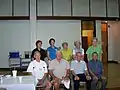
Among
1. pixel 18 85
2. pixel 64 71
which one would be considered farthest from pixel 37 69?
pixel 18 85

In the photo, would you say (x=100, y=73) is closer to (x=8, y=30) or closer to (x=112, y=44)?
(x=8, y=30)

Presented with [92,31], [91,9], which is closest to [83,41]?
[92,31]

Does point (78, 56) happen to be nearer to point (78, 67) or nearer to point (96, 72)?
point (78, 67)

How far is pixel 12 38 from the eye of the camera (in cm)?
1073

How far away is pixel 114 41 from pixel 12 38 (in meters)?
5.63

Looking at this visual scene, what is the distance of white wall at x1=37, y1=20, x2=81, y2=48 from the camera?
10.7 meters

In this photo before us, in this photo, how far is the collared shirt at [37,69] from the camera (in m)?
4.93

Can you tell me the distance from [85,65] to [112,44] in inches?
324

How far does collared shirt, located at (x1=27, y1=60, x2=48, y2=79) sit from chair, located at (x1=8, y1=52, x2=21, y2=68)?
4.86 meters

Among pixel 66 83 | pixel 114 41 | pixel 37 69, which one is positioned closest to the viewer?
pixel 37 69

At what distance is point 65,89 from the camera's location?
211 inches

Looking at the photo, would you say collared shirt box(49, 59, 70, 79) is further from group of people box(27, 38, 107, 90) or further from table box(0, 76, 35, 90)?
table box(0, 76, 35, 90)

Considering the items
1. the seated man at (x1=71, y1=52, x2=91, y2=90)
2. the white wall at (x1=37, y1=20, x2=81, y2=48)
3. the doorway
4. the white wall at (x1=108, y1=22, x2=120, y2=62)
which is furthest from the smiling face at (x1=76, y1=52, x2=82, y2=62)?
the white wall at (x1=108, y1=22, x2=120, y2=62)

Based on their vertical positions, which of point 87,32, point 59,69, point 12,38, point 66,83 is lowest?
point 66,83
